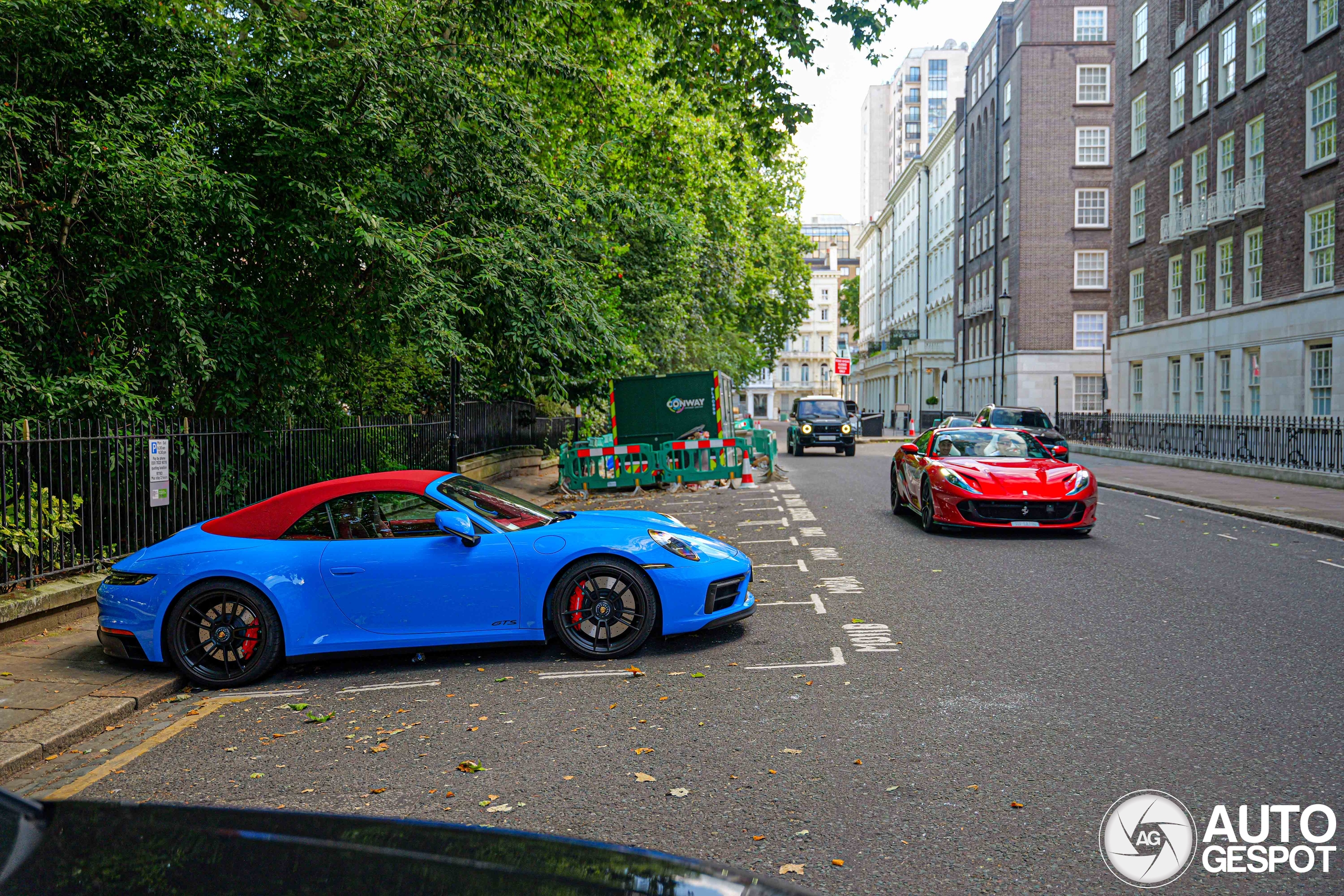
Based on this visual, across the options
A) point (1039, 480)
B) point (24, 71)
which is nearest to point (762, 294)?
point (1039, 480)

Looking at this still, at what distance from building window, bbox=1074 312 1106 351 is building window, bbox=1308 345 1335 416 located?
89.7 feet

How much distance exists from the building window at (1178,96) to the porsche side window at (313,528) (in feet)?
118

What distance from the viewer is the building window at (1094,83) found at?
54.0 metres

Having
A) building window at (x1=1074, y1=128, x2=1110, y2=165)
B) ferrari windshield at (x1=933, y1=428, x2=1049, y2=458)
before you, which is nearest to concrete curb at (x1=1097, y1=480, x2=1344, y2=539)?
ferrari windshield at (x1=933, y1=428, x2=1049, y2=458)

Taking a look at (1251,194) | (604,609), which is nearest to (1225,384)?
(1251,194)

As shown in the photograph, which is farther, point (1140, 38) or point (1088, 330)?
point (1088, 330)

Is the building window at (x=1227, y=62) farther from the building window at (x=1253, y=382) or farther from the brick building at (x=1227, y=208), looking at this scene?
the building window at (x=1253, y=382)

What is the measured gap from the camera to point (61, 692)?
6.12 metres

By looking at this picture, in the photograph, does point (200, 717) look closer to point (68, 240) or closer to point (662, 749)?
point (662, 749)

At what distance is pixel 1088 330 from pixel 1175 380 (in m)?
19.6

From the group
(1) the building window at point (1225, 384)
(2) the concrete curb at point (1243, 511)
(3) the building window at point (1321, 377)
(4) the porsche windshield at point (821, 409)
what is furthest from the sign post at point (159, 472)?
(1) the building window at point (1225, 384)

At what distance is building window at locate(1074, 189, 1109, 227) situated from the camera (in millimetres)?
54062

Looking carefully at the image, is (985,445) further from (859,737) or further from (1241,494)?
(859,737)
